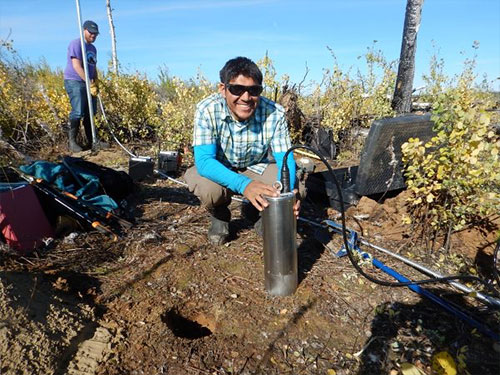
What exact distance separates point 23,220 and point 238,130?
1.96m

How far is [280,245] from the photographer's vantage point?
2199 mm

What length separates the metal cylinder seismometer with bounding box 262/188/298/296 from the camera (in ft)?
6.89

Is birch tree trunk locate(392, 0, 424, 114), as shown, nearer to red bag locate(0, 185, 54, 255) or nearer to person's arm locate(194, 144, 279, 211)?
person's arm locate(194, 144, 279, 211)

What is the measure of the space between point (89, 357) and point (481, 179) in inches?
114

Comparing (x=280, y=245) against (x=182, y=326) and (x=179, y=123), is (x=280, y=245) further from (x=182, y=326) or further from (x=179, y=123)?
(x=179, y=123)

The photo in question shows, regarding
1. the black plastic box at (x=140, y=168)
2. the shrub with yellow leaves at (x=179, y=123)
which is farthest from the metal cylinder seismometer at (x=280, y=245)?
the shrub with yellow leaves at (x=179, y=123)

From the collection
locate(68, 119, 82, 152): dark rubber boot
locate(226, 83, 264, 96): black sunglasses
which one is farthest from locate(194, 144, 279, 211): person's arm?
locate(68, 119, 82, 152): dark rubber boot

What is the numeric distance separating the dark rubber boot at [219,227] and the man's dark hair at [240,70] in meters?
1.18

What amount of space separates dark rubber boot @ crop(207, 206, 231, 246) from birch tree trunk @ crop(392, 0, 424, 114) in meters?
5.02

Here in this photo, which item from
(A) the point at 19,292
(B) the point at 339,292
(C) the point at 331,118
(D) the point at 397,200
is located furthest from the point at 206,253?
(C) the point at 331,118

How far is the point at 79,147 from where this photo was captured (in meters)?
6.57

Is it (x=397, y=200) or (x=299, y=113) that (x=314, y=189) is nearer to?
(x=397, y=200)

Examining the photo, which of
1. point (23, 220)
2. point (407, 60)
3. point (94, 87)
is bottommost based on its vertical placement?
point (23, 220)

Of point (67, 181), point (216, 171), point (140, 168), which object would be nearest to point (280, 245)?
point (216, 171)
